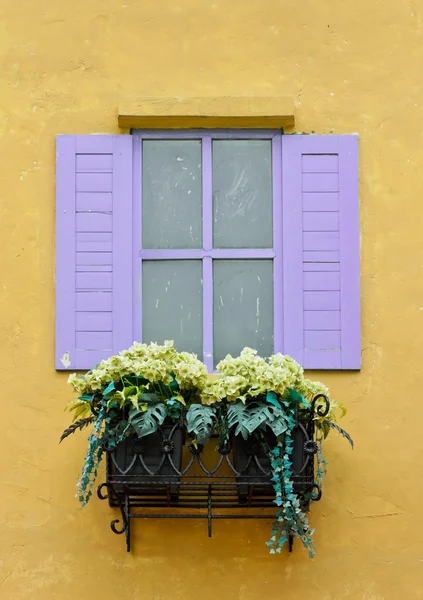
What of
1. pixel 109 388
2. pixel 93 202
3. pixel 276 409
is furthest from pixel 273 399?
pixel 93 202

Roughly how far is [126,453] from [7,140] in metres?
1.73

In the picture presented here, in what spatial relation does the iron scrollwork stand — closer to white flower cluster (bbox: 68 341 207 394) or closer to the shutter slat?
white flower cluster (bbox: 68 341 207 394)

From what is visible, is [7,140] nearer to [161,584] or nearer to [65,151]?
[65,151]

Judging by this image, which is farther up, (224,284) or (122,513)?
(224,284)

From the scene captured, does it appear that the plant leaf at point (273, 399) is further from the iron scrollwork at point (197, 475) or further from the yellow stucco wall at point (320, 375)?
the yellow stucco wall at point (320, 375)

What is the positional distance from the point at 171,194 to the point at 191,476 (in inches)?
58.4

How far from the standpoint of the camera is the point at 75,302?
6.27 m

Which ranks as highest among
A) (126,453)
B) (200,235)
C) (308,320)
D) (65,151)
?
(65,151)

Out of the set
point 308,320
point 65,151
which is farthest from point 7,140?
point 308,320

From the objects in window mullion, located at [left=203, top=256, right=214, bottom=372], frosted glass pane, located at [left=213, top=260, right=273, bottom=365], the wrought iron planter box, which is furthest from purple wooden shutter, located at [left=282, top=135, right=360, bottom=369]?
the wrought iron planter box

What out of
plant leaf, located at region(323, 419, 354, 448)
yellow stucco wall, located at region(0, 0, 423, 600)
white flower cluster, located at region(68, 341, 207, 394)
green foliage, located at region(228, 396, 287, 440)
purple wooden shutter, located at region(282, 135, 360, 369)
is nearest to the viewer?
green foliage, located at region(228, 396, 287, 440)

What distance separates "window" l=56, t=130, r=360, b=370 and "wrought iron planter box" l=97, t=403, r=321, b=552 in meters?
0.60

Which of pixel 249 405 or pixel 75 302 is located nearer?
pixel 249 405

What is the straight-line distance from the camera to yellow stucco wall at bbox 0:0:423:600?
6.02 m
